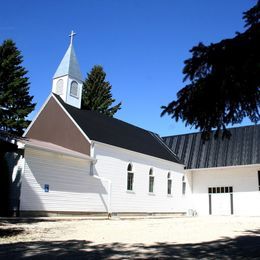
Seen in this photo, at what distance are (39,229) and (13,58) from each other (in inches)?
1241

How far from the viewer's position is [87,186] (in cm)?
2406

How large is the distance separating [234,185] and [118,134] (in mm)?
11236

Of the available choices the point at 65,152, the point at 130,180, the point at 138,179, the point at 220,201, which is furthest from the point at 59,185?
the point at 220,201

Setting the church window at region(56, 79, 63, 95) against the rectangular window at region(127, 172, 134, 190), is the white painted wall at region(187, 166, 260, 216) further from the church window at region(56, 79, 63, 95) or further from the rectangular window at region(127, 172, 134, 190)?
the church window at region(56, 79, 63, 95)

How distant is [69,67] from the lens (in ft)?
98.9

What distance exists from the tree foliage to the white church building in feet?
43.4

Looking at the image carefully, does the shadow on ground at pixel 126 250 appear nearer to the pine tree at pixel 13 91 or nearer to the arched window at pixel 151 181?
the arched window at pixel 151 181

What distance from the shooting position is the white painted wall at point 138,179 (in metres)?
26.1

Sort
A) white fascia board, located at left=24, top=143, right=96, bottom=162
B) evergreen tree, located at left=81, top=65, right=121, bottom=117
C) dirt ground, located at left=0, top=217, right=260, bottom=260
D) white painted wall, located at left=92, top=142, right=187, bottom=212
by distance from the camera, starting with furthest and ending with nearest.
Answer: evergreen tree, located at left=81, top=65, right=121, bottom=117 < white painted wall, located at left=92, top=142, right=187, bottom=212 < white fascia board, located at left=24, top=143, right=96, bottom=162 < dirt ground, located at left=0, top=217, right=260, bottom=260

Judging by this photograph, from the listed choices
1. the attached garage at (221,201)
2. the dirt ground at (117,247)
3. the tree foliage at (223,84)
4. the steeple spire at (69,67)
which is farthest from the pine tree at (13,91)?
the tree foliage at (223,84)

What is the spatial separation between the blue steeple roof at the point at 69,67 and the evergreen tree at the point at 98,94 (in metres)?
18.0

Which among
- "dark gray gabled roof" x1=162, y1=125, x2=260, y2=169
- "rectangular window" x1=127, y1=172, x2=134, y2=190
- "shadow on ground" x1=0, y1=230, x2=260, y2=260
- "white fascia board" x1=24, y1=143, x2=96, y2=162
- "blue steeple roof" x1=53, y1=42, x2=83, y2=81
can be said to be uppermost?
"blue steeple roof" x1=53, y1=42, x2=83, y2=81

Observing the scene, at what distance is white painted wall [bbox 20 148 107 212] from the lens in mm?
20172

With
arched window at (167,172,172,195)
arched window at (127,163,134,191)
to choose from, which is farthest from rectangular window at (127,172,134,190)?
arched window at (167,172,172,195)
